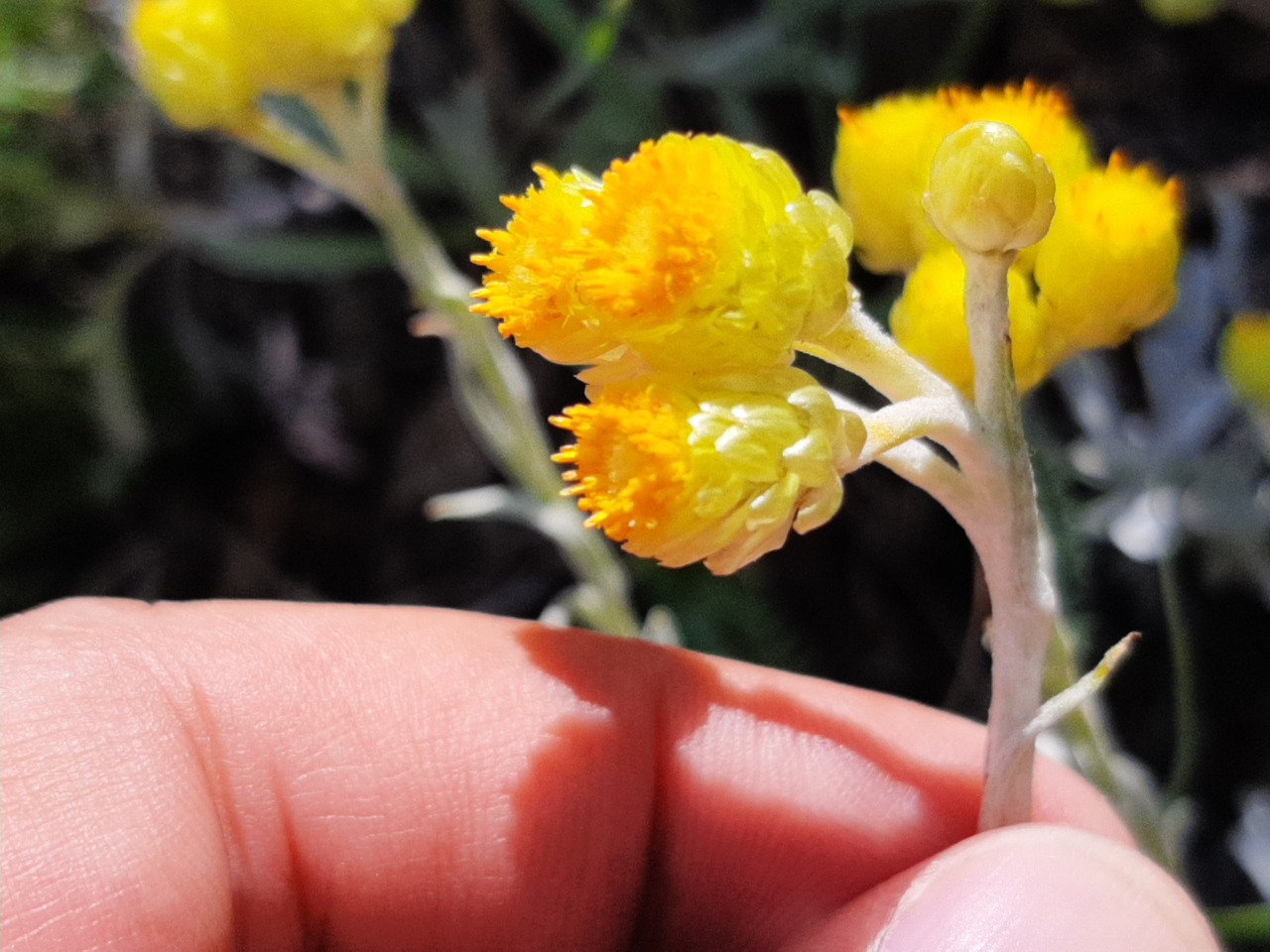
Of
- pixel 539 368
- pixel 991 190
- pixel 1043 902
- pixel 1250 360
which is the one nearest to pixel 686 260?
pixel 991 190

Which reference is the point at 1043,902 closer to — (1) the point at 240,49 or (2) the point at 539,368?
(1) the point at 240,49

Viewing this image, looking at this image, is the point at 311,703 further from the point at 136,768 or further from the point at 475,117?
the point at 475,117

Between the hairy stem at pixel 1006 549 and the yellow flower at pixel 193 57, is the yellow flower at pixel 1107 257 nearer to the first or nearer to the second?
the hairy stem at pixel 1006 549

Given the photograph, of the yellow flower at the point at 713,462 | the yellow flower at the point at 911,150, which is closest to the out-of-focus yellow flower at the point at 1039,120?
the yellow flower at the point at 911,150

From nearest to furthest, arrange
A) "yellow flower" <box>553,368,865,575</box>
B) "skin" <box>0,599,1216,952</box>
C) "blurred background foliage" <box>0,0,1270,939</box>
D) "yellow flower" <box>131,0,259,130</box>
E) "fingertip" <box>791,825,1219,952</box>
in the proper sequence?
"yellow flower" <box>553,368,865,575</box>, "fingertip" <box>791,825,1219,952</box>, "skin" <box>0,599,1216,952</box>, "yellow flower" <box>131,0,259,130</box>, "blurred background foliage" <box>0,0,1270,939</box>

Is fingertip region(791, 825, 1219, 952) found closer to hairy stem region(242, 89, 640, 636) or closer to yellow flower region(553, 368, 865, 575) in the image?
yellow flower region(553, 368, 865, 575)

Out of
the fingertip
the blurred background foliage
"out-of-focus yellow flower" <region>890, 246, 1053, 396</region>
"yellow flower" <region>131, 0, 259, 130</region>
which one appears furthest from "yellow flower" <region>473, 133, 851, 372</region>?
the blurred background foliage
